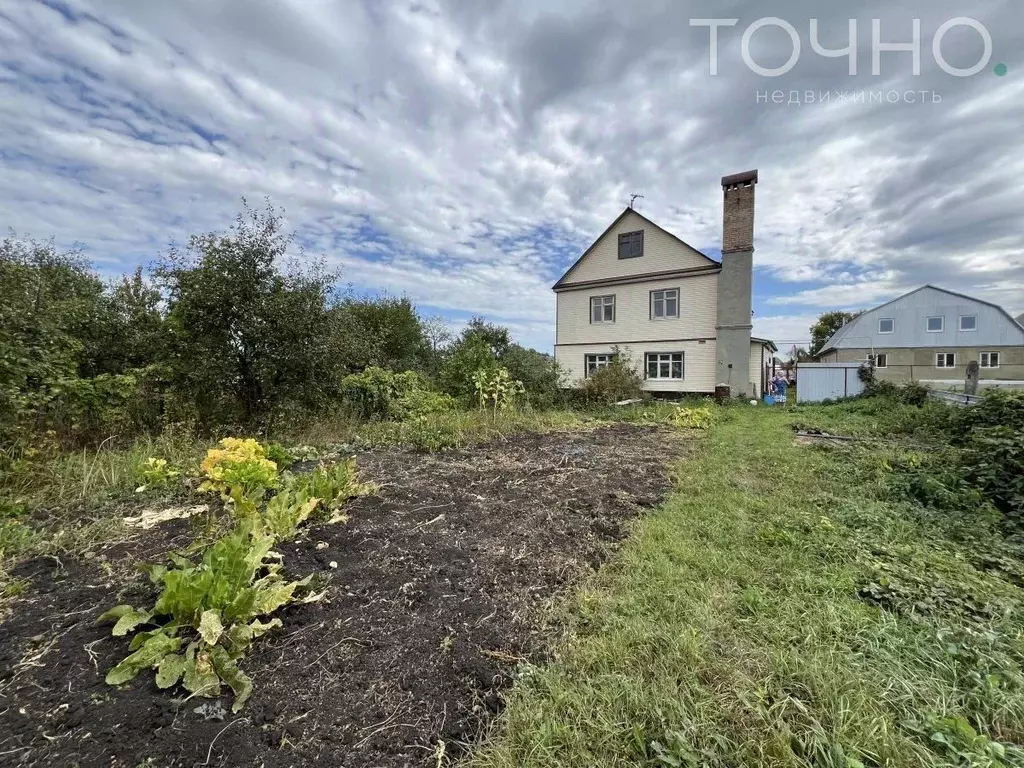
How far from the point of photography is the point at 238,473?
2.79 m

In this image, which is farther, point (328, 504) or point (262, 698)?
point (328, 504)

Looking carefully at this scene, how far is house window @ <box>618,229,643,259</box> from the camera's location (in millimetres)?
16328

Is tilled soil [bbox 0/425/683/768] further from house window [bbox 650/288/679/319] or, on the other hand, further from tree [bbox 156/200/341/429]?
house window [bbox 650/288/679/319]

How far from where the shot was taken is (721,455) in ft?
20.2

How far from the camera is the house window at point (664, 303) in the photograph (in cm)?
1578

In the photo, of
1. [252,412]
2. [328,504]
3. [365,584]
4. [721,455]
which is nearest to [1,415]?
[252,412]

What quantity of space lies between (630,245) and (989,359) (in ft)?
81.5

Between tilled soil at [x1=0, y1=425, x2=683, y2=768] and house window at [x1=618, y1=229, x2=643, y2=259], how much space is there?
15.1 metres

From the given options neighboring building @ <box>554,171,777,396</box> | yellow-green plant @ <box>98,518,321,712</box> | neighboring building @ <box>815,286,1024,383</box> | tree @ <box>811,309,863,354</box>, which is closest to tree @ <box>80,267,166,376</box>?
yellow-green plant @ <box>98,518,321,712</box>

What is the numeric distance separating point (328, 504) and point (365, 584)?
0.98m

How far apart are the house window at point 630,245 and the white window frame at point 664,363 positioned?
160 inches

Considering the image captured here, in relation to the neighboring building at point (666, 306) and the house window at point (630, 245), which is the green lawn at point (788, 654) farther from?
the house window at point (630, 245)

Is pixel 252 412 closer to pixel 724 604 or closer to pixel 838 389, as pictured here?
pixel 724 604

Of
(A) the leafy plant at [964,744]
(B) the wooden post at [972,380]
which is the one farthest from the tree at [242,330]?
(B) the wooden post at [972,380]
